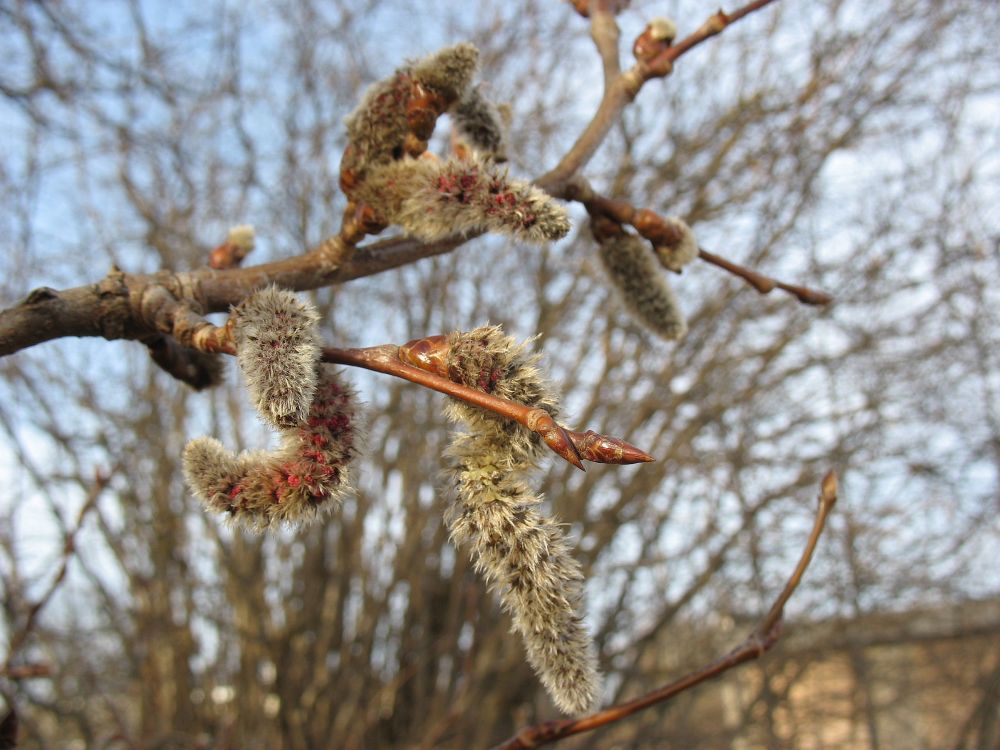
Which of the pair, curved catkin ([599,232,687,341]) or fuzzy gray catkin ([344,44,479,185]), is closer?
fuzzy gray catkin ([344,44,479,185])

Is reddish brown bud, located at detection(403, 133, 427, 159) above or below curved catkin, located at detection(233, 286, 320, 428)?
above

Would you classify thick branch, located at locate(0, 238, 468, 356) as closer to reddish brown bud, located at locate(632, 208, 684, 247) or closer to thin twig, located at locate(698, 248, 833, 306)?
reddish brown bud, located at locate(632, 208, 684, 247)

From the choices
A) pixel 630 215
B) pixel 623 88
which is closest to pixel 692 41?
pixel 623 88

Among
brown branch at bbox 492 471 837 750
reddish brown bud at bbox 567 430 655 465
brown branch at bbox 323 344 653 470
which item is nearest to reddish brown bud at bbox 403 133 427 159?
brown branch at bbox 323 344 653 470

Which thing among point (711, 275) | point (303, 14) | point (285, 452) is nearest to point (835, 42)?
point (711, 275)

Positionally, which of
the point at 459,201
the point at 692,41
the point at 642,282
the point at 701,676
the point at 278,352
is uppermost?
the point at 692,41

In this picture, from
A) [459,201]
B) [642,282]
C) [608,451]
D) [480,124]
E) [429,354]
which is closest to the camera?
[608,451]

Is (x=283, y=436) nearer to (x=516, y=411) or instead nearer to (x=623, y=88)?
(x=516, y=411)
